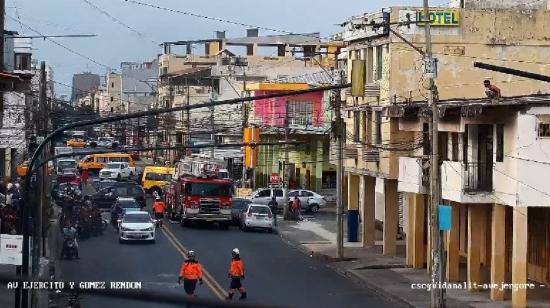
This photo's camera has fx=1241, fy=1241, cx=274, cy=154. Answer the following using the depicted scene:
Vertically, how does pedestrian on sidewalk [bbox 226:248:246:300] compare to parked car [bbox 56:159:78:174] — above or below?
below

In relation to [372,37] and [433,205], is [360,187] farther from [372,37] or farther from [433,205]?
[433,205]

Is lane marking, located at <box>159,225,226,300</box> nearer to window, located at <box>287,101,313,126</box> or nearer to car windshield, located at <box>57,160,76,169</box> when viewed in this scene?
window, located at <box>287,101,313,126</box>

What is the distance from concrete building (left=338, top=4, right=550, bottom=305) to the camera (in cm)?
4297

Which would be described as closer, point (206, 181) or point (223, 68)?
point (206, 181)

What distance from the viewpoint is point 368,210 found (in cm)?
5169

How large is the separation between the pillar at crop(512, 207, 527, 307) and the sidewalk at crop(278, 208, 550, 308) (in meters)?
0.79

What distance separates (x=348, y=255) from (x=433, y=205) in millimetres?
15579

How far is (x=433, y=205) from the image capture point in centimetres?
3234

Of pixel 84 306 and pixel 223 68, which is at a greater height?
pixel 223 68

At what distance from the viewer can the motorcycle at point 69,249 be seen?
41344mm

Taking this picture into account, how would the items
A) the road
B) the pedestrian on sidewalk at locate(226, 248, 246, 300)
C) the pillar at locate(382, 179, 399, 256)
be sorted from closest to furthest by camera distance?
1. the pedestrian on sidewalk at locate(226, 248, 246, 300)
2. the road
3. the pillar at locate(382, 179, 399, 256)

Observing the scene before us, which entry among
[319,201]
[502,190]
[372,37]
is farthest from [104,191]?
[502,190]

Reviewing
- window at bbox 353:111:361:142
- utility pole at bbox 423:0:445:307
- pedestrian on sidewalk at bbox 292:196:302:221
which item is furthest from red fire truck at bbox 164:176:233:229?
utility pole at bbox 423:0:445:307

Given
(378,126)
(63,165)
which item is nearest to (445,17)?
(378,126)
